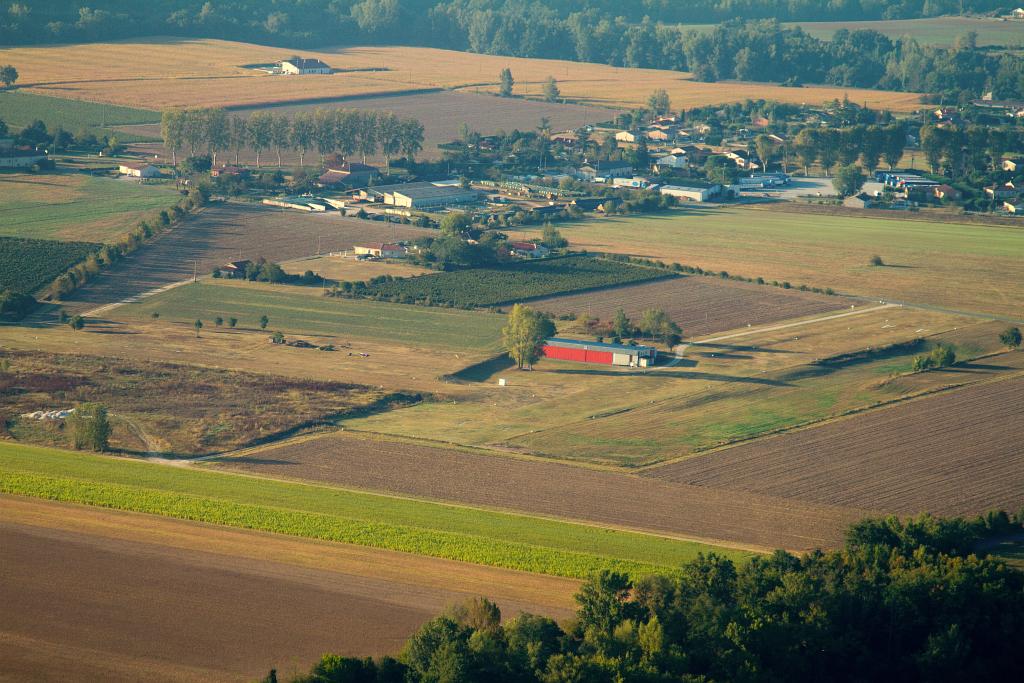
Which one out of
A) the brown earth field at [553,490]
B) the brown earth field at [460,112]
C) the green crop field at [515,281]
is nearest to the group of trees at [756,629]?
the brown earth field at [553,490]

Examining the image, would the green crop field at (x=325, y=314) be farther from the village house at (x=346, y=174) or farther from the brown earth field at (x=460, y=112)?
the brown earth field at (x=460, y=112)

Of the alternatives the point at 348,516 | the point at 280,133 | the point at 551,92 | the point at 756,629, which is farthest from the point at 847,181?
the point at 756,629

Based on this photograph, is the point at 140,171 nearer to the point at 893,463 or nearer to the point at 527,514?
the point at 527,514

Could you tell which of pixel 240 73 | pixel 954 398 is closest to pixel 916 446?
pixel 954 398

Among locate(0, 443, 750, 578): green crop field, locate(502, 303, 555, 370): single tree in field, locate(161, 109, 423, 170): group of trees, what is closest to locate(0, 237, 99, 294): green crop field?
locate(502, 303, 555, 370): single tree in field

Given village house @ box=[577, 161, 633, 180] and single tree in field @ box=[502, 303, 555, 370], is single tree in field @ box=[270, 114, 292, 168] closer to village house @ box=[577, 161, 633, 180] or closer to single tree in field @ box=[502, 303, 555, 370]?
village house @ box=[577, 161, 633, 180]

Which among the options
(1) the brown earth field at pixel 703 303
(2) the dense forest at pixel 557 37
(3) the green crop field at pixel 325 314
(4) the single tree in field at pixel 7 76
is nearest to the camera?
(3) the green crop field at pixel 325 314
